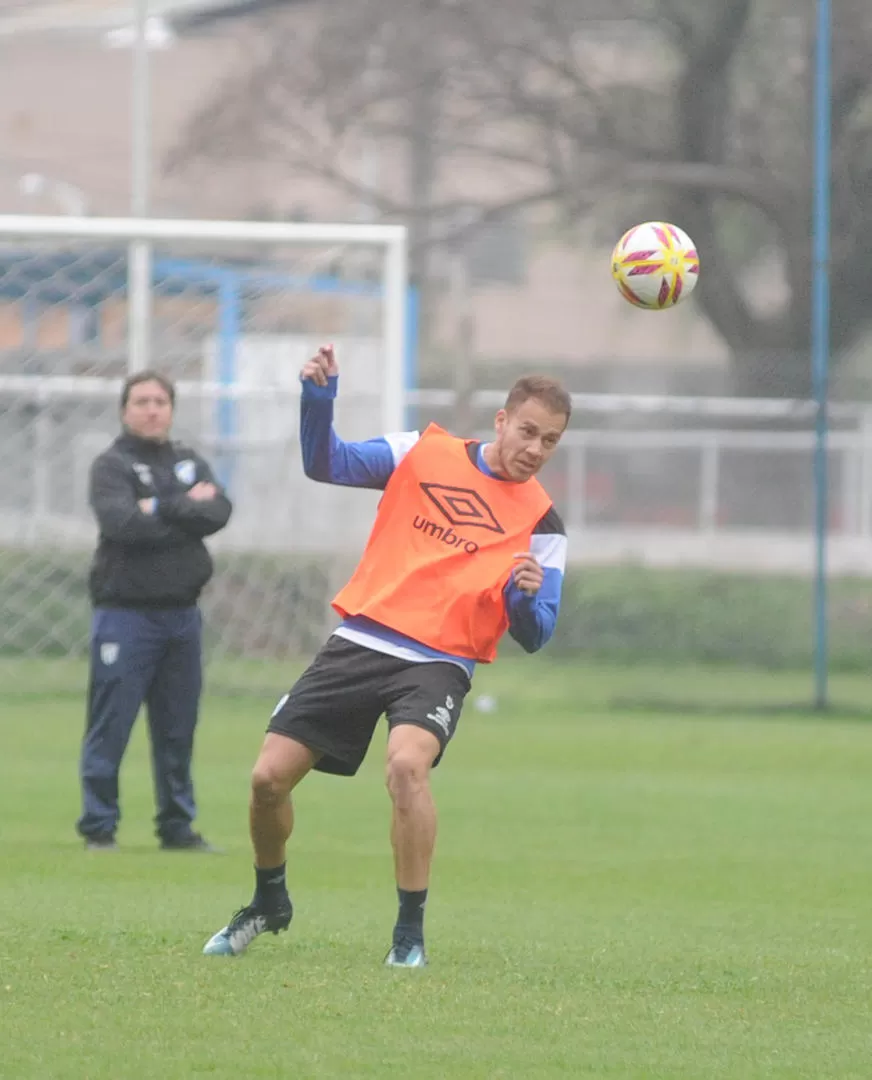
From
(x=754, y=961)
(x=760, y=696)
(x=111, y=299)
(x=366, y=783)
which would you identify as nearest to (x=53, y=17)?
(x=111, y=299)

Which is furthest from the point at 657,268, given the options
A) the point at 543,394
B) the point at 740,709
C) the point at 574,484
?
the point at 574,484

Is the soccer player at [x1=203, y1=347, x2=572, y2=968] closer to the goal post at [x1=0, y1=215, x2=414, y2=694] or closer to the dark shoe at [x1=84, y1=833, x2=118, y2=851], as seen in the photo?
the dark shoe at [x1=84, y1=833, x2=118, y2=851]

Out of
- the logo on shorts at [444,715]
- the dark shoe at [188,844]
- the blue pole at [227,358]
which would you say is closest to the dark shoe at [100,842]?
the dark shoe at [188,844]

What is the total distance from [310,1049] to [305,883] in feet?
11.1

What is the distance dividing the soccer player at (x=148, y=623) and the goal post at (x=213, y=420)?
6.05 metres

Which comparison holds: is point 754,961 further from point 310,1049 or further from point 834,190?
point 834,190

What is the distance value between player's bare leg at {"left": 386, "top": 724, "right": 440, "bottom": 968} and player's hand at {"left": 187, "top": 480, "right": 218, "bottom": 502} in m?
3.22

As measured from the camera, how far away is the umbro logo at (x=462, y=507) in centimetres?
720

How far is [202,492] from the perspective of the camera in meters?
9.92

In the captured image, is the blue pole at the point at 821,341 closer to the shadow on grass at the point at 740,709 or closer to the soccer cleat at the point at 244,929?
the shadow on grass at the point at 740,709

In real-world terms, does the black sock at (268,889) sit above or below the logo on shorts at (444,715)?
below

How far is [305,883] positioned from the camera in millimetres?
9016

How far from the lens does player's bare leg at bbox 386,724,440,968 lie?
6770 mm

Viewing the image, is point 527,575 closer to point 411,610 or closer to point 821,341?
point 411,610
